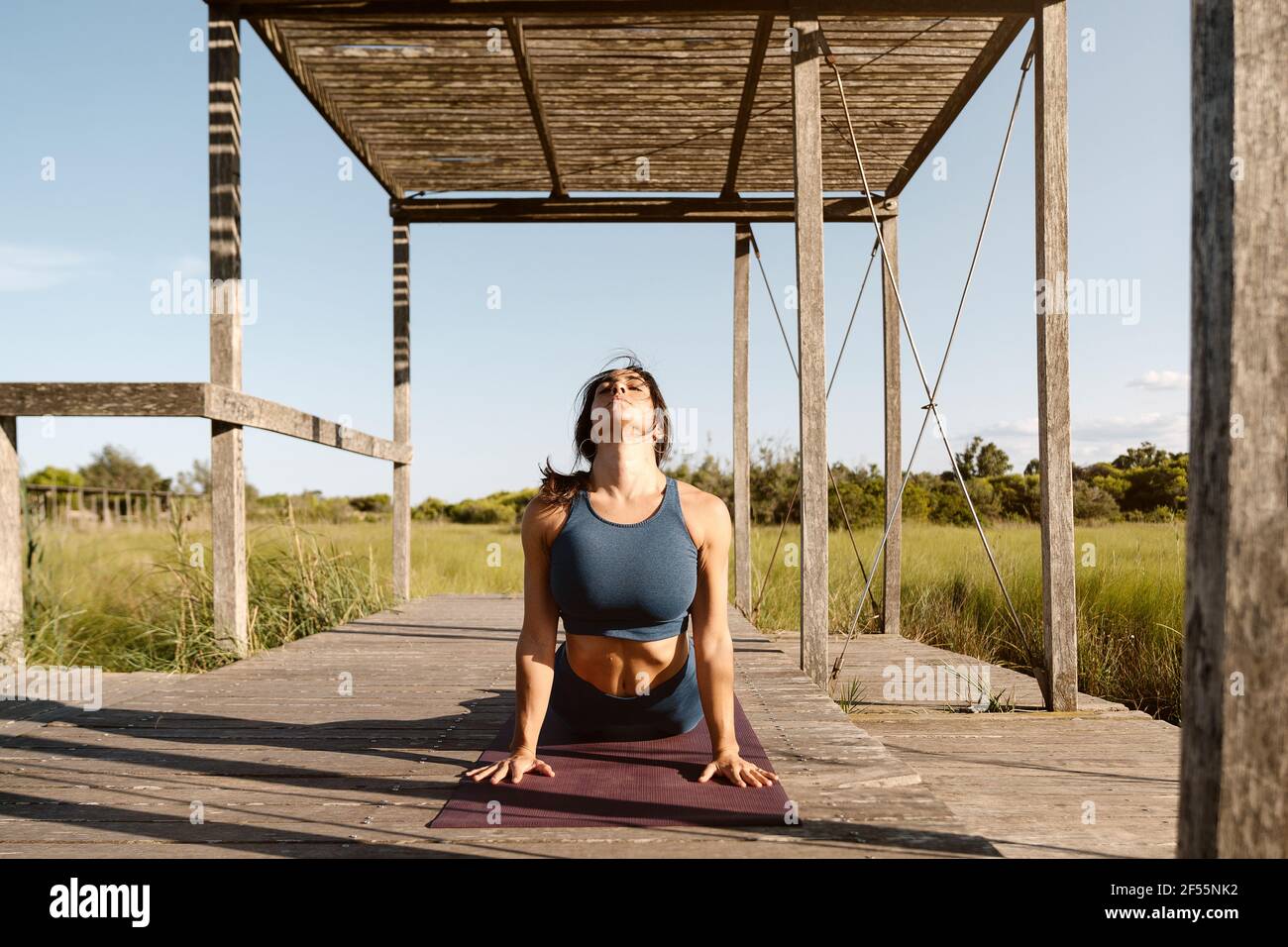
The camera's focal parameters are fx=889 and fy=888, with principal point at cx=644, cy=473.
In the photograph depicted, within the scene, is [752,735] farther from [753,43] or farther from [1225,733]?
[753,43]

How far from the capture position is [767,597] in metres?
8.70

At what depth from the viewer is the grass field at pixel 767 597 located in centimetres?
507

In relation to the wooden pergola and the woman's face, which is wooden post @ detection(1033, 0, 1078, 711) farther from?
the woman's face

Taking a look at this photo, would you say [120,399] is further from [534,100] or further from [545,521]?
[534,100]

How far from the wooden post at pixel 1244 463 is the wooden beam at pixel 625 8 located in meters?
3.30

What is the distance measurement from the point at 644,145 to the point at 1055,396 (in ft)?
12.4

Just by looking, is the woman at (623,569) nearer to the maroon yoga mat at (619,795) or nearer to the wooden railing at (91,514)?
the maroon yoga mat at (619,795)

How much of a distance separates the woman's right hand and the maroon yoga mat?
0.02 metres

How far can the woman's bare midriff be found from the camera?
2.57 metres

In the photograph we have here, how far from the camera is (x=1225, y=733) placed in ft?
4.96

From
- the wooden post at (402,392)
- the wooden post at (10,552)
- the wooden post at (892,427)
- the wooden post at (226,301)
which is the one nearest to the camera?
the wooden post at (10,552)

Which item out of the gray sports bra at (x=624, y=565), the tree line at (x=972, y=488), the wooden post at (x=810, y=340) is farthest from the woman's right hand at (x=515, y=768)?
the tree line at (x=972, y=488)
